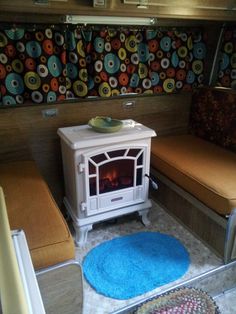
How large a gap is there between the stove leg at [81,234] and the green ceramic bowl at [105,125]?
65 cm

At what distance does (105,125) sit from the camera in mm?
1932

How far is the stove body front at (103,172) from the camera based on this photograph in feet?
5.61

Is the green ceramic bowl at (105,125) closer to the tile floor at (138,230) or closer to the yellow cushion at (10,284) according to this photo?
the tile floor at (138,230)

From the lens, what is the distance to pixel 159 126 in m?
2.52

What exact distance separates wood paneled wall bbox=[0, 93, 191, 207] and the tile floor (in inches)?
21.6

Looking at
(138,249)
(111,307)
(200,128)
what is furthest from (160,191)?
(111,307)

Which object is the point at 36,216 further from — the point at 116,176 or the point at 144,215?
the point at 144,215

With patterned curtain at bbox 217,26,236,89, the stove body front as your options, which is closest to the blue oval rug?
the stove body front

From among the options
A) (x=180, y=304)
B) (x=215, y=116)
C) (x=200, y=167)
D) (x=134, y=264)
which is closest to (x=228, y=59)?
(x=215, y=116)

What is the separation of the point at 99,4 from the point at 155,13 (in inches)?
15.0

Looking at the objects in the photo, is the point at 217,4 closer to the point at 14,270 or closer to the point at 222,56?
the point at 222,56

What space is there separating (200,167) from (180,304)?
90 cm

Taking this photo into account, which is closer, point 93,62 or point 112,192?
point 112,192

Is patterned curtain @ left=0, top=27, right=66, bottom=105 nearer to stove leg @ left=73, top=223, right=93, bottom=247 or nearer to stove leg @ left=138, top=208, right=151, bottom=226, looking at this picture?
stove leg @ left=73, top=223, right=93, bottom=247
